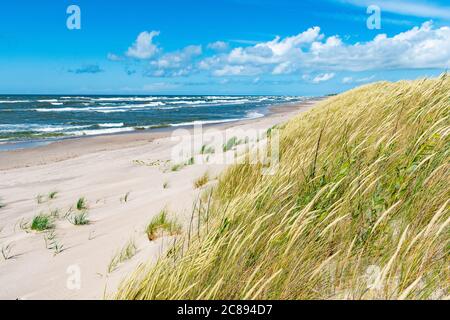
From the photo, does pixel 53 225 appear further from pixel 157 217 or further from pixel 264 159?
pixel 264 159

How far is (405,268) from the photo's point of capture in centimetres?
166

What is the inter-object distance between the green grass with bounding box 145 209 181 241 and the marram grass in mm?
474

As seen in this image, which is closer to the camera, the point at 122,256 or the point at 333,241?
the point at 333,241

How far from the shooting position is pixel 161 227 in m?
3.40

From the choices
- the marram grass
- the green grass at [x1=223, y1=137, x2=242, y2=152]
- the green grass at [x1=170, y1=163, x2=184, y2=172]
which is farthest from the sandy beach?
the green grass at [x1=223, y1=137, x2=242, y2=152]

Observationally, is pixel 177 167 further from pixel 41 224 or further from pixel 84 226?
pixel 41 224

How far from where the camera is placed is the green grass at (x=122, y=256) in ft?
9.40

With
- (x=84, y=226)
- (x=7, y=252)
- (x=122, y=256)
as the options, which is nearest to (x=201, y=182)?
(x=84, y=226)

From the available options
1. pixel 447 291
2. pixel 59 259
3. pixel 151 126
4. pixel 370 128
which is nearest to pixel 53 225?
pixel 59 259

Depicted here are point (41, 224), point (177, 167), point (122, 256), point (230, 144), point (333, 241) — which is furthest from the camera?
point (230, 144)

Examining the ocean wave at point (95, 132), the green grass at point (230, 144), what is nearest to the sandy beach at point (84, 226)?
the green grass at point (230, 144)

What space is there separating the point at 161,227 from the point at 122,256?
0.49 meters

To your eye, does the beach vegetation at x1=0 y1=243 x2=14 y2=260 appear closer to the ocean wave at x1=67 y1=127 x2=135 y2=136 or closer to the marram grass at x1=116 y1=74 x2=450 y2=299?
the marram grass at x1=116 y1=74 x2=450 y2=299

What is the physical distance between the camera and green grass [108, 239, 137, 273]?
287 cm
